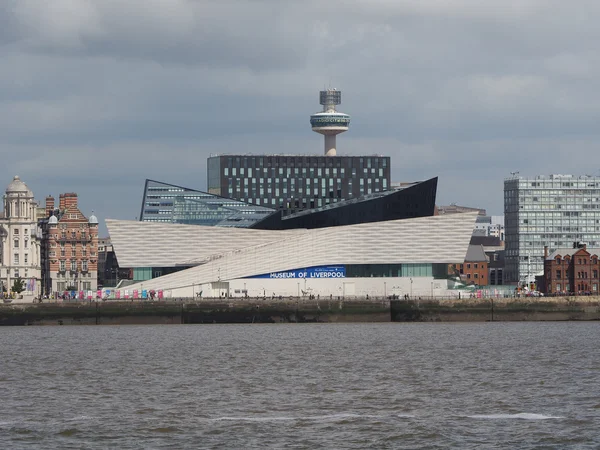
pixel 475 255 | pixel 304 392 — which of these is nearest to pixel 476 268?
pixel 475 255

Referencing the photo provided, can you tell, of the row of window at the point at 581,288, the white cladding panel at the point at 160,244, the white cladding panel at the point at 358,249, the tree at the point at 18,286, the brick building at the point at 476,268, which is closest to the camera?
the white cladding panel at the point at 358,249

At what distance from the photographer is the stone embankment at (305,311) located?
4176 inches

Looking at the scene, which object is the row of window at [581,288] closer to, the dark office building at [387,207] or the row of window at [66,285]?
the dark office building at [387,207]

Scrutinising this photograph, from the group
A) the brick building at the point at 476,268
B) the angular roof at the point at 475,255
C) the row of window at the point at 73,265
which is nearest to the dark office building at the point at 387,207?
the row of window at the point at 73,265

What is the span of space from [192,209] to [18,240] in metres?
21.1

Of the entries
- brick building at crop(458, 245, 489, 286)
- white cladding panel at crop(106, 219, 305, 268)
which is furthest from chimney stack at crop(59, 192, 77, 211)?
brick building at crop(458, 245, 489, 286)

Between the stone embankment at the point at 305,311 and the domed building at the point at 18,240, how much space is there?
4675 centimetres

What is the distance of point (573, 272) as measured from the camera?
499 ft

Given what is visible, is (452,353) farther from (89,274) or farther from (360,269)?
(89,274)

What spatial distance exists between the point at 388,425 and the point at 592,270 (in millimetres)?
114600

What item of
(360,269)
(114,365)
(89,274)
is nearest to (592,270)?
(360,269)

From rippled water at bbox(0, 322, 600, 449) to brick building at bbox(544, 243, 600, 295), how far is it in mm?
69269

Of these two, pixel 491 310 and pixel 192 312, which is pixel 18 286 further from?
pixel 491 310

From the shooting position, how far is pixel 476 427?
3922cm
